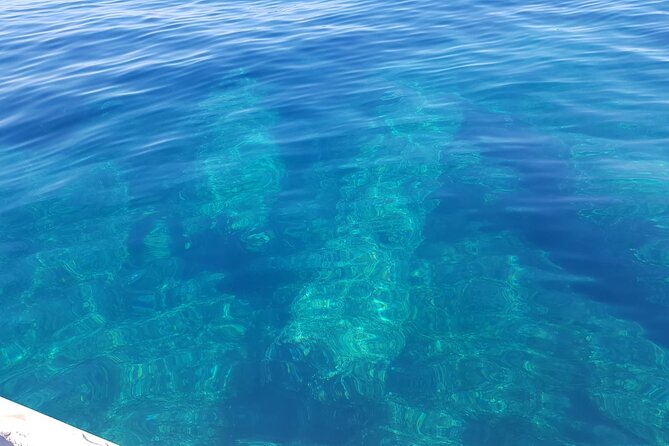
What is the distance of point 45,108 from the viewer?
35.5 feet

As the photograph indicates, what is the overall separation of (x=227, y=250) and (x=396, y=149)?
10.5 feet

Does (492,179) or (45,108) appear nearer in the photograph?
(492,179)

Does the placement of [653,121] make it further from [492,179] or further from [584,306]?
[584,306]

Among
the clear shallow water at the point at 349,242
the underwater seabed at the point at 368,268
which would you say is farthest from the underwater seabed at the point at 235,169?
the underwater seabed at the point at 368,268

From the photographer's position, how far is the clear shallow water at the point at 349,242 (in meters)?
4.97

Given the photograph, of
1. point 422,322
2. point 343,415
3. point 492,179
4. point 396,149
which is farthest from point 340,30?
point 343,415

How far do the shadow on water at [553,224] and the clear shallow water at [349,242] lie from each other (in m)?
0.03

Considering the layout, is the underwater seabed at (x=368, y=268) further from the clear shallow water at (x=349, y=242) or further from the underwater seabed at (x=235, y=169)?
the underwater seabed at (x=235, y=169)

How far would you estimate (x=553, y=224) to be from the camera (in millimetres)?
6812

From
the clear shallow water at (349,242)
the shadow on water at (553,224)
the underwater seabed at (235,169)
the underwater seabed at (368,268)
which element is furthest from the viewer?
the underwater seabed at (235,169)

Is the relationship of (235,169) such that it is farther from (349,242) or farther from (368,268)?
(368,268)

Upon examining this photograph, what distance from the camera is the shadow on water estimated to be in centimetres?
576

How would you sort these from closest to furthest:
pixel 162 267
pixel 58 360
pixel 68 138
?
pixel 58 360
pixel 162 267
pixel 68 138

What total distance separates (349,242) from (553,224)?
7.91 feet
